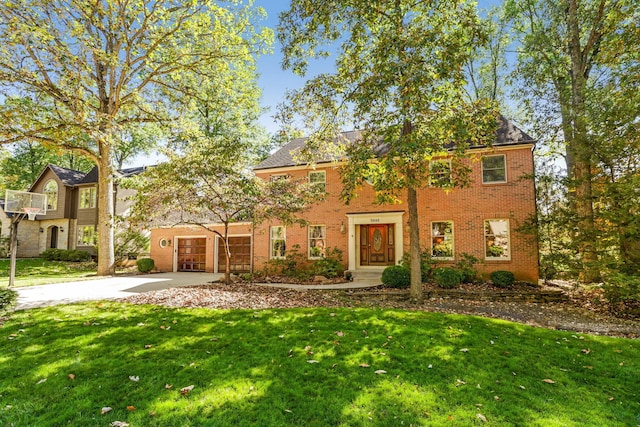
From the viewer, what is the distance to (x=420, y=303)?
936 cm

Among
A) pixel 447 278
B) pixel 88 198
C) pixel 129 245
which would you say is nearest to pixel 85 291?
pixel 129 245

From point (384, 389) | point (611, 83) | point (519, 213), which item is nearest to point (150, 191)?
point (384, 389)

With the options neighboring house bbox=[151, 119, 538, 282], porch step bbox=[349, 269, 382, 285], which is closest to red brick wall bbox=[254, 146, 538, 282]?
neighboring house bbox=[151, 119, 538, 282]

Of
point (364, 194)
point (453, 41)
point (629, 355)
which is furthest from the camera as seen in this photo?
point (364, 194)

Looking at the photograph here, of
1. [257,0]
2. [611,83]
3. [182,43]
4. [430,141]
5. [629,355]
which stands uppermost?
[257,0]

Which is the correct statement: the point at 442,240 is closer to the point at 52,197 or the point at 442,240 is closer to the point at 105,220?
the point at 105,220

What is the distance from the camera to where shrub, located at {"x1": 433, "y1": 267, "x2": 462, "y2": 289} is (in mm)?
11336

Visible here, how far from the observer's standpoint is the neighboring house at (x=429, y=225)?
1291 centimetres

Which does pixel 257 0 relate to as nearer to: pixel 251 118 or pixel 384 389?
pixel 251 118

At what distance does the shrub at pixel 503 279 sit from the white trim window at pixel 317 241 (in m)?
7.12

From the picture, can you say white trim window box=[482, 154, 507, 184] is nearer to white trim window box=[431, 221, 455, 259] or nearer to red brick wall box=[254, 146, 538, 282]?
red brick wall box=[254, 146, 538, 282]

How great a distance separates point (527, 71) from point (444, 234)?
942 cm

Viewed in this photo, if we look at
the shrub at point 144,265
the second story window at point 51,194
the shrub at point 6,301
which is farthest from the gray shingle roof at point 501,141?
→ the second story window at point 51,194

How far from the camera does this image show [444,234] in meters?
13.9
